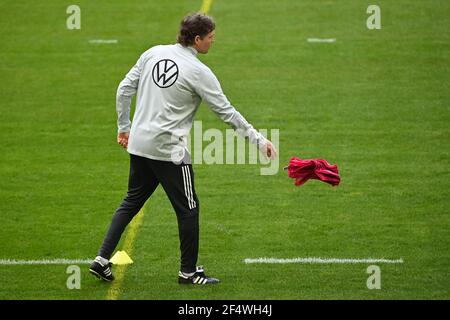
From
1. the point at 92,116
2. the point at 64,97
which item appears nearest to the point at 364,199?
the point at 92,116

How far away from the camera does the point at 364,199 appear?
33.4 ft

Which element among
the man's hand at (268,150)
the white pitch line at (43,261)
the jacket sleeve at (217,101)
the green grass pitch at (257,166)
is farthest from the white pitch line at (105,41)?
the man's hand at (268,150)

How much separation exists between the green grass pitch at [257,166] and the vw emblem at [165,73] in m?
1.67

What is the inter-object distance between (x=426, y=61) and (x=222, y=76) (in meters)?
3.26

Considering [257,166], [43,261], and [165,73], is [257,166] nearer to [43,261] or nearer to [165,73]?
[43,261]

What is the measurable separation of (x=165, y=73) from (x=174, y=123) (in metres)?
0.40

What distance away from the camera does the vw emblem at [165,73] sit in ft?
24.4

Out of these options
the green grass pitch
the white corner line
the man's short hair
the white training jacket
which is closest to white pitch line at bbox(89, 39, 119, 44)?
the green grass pitch

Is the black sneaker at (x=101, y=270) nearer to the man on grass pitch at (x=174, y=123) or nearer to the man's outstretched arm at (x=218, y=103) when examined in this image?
the man on grass pitch at (x=174, y=123)

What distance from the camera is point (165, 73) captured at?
7.46 metres

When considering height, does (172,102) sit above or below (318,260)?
above

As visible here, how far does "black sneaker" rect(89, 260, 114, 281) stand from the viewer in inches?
305

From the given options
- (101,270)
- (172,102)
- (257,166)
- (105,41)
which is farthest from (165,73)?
(105,41)

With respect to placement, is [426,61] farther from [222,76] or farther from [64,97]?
[64,97]
